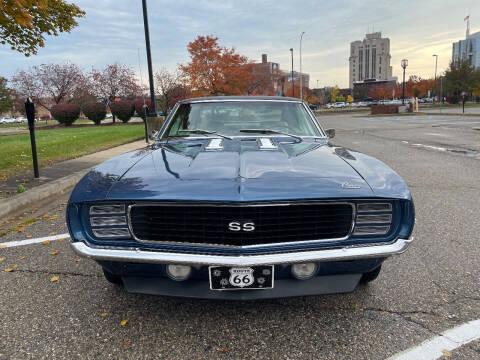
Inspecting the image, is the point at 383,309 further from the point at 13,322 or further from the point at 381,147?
the point at 381,147

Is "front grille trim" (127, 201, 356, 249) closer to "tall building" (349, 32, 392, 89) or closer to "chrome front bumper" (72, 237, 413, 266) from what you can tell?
"chrome front bumper" (72, 237, 413, 266)

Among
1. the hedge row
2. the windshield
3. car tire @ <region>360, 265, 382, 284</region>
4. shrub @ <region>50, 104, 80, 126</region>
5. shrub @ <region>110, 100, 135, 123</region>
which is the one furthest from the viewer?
shrub @ <region>110, 100, 135, 123</region>

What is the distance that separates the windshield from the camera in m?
3.61

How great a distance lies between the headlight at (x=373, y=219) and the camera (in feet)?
6.86

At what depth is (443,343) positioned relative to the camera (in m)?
2.12

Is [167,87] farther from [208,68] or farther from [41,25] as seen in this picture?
[41,25]

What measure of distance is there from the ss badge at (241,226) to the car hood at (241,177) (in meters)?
0.15

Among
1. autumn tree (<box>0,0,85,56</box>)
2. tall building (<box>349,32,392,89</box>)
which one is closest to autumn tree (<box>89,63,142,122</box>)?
autumn tree (<box>0,0,85,56</box>)

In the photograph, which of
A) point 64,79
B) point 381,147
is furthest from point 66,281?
point 64,79

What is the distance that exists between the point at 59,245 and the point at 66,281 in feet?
3.05

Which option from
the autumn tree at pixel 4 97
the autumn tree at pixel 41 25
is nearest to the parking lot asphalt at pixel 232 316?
the autumn tree at pixel 41 25

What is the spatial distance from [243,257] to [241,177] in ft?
1.45

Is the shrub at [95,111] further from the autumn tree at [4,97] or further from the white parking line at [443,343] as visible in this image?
the white parking line at [443,343]

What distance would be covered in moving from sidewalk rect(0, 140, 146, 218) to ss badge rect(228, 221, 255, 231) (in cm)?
412
